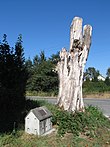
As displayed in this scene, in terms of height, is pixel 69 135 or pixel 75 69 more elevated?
pixel 75 69

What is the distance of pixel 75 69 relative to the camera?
39.7 feet

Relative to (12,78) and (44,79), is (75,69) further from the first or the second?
(44,79)

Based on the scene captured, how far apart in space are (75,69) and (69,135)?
12.9 feet

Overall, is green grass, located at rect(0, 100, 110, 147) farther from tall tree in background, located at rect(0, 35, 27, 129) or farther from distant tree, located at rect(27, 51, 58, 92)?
distant tree, located at rect(27, 51, 58, 92)

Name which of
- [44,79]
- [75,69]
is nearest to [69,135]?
[75,69]

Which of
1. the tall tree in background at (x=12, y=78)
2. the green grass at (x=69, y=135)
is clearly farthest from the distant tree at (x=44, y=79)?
the green grass at (x=69, y=135)

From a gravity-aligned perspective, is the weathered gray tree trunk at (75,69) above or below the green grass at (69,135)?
above

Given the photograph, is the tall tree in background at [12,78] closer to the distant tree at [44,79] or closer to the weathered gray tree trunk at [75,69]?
the weathered gray tree trunk at [75,69]

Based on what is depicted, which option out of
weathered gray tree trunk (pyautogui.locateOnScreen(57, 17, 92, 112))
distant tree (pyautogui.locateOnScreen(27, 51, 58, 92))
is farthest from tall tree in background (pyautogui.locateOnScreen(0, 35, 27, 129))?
distant tree (pyautogui.locateOnScreen(27, 51, 58, 92))

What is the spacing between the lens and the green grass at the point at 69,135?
771 cm

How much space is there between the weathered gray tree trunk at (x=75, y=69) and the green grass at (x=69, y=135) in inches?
49.5

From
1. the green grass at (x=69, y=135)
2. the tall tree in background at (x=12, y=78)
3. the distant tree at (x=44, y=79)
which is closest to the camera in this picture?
the green grass at (x=69, y=135)

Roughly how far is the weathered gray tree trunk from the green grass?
1258mm

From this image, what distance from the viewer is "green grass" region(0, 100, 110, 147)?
25.3ft
